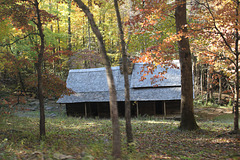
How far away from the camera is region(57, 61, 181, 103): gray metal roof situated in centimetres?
2020

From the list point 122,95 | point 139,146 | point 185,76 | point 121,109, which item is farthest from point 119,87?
point 139,146

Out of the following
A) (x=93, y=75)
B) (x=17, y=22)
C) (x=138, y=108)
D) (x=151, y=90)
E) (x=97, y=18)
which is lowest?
(x=138, y=108)

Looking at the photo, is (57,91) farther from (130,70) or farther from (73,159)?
(130,70)

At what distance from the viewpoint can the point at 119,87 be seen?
73.4ft

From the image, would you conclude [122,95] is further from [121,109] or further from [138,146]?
[138,146]

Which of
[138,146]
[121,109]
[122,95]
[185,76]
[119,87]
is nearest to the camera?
[138,146]

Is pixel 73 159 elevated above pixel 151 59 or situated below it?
below

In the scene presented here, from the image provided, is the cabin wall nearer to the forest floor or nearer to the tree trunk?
the tree trunk

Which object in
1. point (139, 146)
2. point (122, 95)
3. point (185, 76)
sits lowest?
point (139, 146)

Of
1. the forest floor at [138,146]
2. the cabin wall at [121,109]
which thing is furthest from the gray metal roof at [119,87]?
the forest floor at [138,146]

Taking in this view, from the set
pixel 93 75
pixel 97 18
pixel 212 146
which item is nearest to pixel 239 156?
pixel 212 146

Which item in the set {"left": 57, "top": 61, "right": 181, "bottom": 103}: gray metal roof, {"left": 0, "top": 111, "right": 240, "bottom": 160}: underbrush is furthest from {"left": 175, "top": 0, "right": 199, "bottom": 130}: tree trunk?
{"left": 57, "top": 61, "right": 181, "bottom": 103}: gray metal roof

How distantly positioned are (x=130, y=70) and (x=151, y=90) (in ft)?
11.4

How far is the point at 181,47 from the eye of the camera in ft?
37.5
